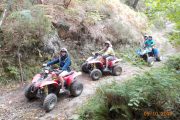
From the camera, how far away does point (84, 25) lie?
10.9 meters

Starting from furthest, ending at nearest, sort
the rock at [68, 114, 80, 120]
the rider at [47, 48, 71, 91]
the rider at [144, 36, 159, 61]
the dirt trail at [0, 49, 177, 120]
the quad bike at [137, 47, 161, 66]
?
1. the rider at [144, 36, 159, 61]
2. the quad bike at [137, 47, 161, 66]
3. the rider at [47, 48, 71, 91]
4. the dirt trail at [0, 49, 177, 120]
5. the rock at [68, 114, 80, 120]

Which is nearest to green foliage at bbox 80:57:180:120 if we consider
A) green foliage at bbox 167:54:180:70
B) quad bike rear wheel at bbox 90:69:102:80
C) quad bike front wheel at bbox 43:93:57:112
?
quad bike front wheel at bbox 43:93:57:112

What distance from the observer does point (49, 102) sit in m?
6.15

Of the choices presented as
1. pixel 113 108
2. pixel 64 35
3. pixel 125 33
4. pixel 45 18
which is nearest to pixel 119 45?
pixel 125 33

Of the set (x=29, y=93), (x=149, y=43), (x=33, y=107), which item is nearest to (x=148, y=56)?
(x=149, y=43)

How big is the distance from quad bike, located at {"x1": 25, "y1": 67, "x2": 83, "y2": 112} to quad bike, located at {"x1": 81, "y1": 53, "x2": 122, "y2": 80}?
5.39ft

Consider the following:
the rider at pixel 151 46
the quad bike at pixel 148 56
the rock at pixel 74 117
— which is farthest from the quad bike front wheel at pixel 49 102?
the rider at pixel 151 46

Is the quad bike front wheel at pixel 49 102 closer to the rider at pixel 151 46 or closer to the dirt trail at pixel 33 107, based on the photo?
the dirt trail at pixel 33 107

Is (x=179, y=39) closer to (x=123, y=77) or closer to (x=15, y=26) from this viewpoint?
(x=123, y=77)

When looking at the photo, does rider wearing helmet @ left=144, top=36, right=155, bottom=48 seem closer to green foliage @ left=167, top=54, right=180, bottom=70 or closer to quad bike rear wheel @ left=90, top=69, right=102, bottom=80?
green foliage @ left=167, top=54, right=180, bottom=70

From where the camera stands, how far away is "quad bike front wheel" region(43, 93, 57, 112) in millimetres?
6088

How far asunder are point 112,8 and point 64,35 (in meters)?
4.57

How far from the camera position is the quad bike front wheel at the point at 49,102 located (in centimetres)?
609

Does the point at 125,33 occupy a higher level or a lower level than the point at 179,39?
lower
